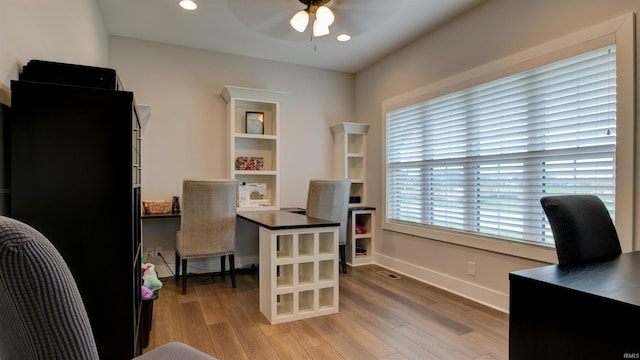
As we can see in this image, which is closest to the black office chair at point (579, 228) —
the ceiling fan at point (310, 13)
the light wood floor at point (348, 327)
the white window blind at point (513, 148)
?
the white window blind at point (513, 148)

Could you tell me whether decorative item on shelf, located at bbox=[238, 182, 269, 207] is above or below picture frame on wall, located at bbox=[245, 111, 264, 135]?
below

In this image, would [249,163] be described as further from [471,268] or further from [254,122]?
[471,268]

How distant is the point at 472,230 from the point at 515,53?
1557 millimetres

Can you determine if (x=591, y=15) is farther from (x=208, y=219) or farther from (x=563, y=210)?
(x=208, y=219)

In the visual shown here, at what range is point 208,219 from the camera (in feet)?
10.8

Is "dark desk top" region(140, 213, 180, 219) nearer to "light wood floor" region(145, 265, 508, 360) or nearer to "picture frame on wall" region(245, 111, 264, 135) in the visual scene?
"light wood floor" region(145, 265, 508, 360)

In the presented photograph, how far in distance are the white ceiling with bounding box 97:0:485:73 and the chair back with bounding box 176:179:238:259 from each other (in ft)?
5.23

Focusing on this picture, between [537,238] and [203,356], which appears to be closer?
[203,356]

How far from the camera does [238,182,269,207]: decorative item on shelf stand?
4237mm

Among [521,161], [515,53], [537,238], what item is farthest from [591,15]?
[537,238]

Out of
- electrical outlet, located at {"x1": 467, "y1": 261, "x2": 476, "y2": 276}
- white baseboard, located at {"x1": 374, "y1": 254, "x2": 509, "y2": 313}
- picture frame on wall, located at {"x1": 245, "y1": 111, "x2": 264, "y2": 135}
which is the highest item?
picture frame on wall, located at {"x1": 245, "y1": 111, "x2": 264, "y2": 135}

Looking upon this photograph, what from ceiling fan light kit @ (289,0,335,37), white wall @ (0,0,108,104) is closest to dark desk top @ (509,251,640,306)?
white wall @ (0,0,108,104)

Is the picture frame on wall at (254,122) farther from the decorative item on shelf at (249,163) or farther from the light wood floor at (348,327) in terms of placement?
the light wood floor at (348,327)

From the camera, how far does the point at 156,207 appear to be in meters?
3.68
